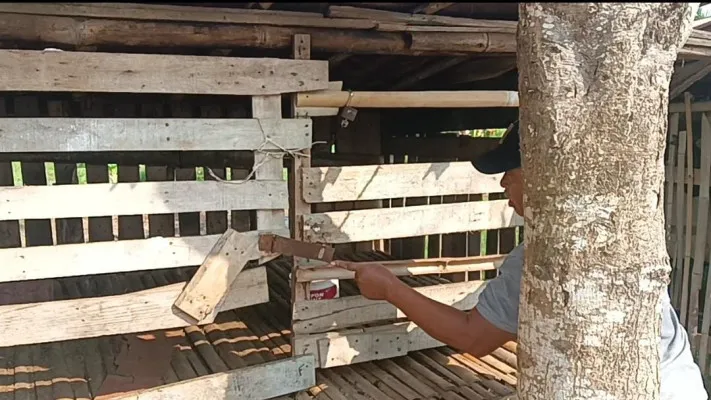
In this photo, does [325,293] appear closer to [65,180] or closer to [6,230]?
[6,230]

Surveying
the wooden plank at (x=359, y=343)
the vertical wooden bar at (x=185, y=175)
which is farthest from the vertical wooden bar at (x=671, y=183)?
the vertical wooden bar at (x=185, y=175)

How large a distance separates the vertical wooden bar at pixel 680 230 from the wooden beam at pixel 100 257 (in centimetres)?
317

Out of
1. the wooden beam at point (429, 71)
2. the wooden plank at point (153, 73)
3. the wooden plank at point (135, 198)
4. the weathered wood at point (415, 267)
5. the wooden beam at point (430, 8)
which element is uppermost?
the wooden beam at point (430, 8)

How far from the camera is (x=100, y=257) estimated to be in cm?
247

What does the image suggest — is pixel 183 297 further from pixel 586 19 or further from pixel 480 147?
pixel 480 147

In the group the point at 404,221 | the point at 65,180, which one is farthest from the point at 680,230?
the point at 65,180

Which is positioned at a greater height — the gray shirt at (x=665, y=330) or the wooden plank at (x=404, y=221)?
the wooden plank at (x=404, y=221)

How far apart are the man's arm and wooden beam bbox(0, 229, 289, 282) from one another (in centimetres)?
105

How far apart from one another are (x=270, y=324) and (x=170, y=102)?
7.49 ft

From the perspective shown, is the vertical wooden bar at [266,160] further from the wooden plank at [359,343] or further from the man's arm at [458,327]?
the man's arm at [458,327]

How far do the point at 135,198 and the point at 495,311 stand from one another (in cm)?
148

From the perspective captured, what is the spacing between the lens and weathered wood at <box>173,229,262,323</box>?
2.60 meters

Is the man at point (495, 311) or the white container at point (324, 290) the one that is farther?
the white container at point (324, 290)

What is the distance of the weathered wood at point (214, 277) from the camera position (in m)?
2.60
